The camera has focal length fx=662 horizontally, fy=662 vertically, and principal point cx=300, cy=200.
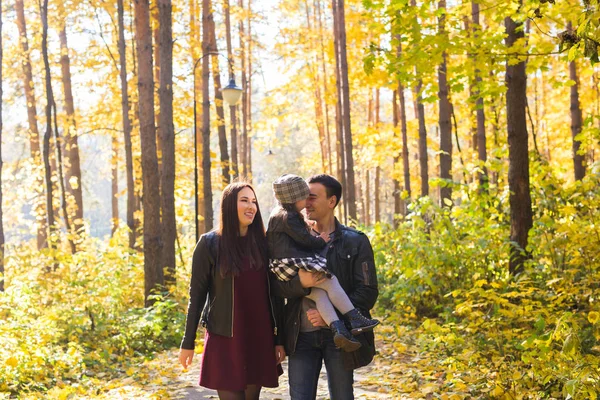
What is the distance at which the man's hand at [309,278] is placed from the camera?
150 inches

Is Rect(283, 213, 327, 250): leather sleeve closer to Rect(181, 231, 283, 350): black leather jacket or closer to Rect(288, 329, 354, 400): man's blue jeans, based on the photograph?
Answer: Rect(181, 231, 283, 350): black leather jacket

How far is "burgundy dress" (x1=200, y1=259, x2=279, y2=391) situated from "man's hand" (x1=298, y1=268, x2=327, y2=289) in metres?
0.43

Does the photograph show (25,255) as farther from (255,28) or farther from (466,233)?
(255,28)

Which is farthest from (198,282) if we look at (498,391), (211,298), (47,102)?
(47,102)

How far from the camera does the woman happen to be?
13.4 ft

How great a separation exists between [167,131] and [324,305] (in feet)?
31.0

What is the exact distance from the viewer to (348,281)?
159 inches

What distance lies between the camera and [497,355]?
668cm

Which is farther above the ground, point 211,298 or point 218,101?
point 218,101

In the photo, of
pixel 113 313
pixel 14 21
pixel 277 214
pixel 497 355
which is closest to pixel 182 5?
pixel 14 21

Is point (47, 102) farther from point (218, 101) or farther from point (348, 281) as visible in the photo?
point (348, 281)

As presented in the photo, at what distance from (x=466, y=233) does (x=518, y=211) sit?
156 centimetres

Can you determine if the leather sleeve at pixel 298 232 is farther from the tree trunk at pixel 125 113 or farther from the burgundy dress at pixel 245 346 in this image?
the tree trunk at pixel 125 113

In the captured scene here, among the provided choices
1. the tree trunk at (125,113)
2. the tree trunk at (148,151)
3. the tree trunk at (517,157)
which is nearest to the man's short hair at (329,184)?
the tree trunk at (517,157)
